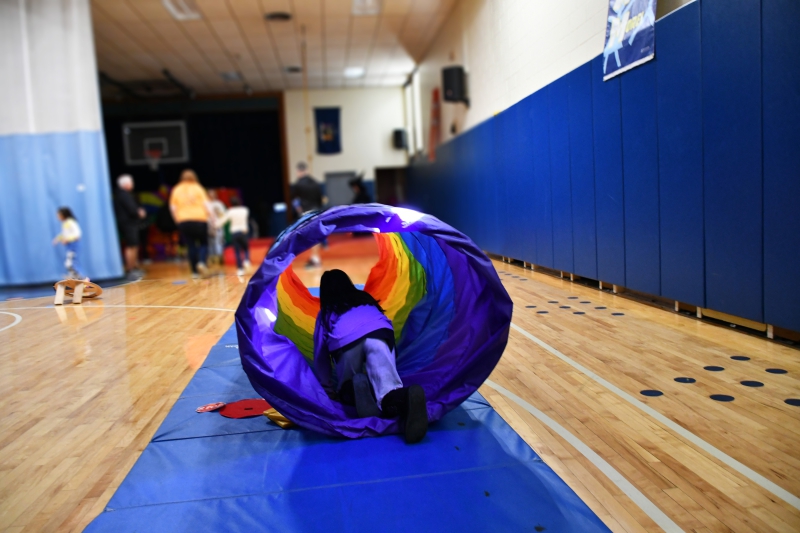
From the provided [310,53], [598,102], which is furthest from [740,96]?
[310,53]

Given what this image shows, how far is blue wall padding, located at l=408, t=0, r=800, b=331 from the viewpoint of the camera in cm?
377

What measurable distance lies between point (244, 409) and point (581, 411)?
66.4 inches

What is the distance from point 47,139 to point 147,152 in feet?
24.1

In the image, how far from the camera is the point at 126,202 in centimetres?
1047

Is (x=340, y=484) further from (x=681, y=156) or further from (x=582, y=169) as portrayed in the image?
(x=582, y=169)

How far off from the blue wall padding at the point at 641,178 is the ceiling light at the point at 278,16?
732 centimetres

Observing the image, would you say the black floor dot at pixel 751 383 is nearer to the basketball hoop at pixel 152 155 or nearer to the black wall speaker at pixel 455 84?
the black wall speaker at pixel 455 84

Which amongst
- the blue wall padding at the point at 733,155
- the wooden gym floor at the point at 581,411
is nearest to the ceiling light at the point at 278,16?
the wooden gym floor at the point at 581,411

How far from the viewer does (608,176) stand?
6.02 m

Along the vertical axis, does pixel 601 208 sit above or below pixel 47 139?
below

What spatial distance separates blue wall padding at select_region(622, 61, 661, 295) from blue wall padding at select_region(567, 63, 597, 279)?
0.73 meters

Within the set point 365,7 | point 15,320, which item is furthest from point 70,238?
point 365,7

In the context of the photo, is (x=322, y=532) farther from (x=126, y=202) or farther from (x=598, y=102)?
(x=126, y=202)

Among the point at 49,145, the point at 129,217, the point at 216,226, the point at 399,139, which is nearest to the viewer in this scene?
the point at 49,145
